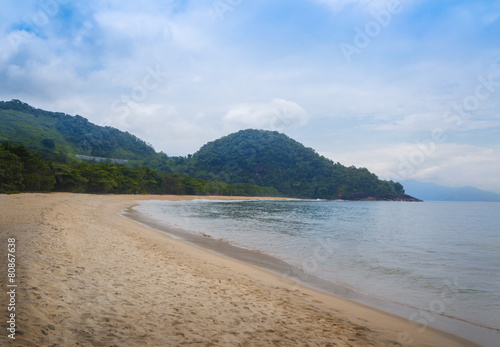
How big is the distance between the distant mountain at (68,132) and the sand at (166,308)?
5043 inches

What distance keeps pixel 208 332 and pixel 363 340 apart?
10.1 feet

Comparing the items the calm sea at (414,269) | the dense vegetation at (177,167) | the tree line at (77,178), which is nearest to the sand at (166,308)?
the calm sea at (414,269)

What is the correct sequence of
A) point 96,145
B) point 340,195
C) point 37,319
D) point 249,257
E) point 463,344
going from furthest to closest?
point 340,195 → point 96,145 → point 249,257 → point 463,344 → point 37,319

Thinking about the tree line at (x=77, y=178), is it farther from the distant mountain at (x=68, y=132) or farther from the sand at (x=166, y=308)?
the distant mountain at (x=68, y=132)

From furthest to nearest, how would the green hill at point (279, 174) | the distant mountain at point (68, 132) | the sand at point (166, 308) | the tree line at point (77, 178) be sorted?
the green hill at point (279, 174)
the distant mountain at point (68, 132)
the tree line at point (77, 178)
the sand at point (166, 308)

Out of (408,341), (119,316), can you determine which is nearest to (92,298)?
(119,316)

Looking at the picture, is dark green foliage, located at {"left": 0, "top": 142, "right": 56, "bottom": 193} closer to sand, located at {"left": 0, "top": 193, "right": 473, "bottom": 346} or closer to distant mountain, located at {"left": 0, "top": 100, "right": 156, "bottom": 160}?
sand, located at {"left": 0, "top": 193, "right": 473, "bottom": 346}

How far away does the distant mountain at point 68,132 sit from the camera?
411ft

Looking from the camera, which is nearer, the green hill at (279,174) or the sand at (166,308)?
the sand at (166,308)

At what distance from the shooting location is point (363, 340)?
18.2 ft

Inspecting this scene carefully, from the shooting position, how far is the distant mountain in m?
125

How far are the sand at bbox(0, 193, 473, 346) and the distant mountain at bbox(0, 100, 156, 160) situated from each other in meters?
128

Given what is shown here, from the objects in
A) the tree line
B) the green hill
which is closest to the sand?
the tree line

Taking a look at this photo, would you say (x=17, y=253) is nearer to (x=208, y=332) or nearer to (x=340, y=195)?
(x=208, y=332)
